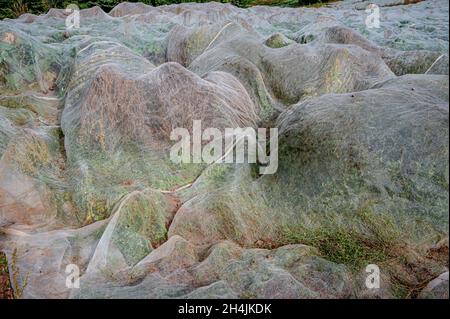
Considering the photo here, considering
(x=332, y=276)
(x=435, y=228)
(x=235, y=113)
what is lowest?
(x=332, y=276)

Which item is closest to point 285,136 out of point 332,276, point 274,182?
point 274,182

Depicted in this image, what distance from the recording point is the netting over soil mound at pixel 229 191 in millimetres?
3213

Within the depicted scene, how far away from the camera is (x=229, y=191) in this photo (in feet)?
13.5

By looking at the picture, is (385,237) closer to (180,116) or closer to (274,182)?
(274,182)

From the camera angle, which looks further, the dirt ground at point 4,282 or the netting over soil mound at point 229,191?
the netting over soil mound at point 229,191


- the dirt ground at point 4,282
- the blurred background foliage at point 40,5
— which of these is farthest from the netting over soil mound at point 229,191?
the blurred background foliage at point 40,5

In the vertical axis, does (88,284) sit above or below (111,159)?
below

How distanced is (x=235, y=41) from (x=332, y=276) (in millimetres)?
5814

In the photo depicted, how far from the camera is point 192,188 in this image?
4.48m
